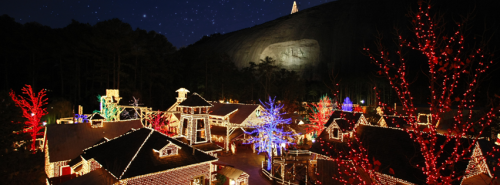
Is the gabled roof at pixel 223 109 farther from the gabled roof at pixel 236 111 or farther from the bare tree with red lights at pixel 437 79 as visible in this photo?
the bare tree with red lights at pixel 437 79

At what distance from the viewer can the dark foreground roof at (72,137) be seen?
50.0 feet

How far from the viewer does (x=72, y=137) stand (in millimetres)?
16094

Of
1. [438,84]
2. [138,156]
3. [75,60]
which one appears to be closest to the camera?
[438,84]

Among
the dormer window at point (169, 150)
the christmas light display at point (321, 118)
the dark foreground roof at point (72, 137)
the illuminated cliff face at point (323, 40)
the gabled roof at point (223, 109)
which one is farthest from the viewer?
the illuminated cliff face at point (323, 40)

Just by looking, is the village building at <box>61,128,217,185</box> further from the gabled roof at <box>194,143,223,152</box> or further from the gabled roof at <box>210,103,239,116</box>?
Result: the gabled roof at <box>210,103,239,116</box>

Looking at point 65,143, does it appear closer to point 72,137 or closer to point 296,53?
point 72,137

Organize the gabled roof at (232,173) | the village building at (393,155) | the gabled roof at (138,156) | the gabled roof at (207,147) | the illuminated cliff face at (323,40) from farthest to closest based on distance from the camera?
the illuminated cliff face at (323,40), the gabled roof at (207,147), the gabled roof at (232,173), the gabled roof at (138,156), the village building at (393,155)

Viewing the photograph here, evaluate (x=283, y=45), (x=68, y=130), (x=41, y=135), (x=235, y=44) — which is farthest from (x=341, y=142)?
(x=235, y=44)

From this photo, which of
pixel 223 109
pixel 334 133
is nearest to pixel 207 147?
pixel 334 133

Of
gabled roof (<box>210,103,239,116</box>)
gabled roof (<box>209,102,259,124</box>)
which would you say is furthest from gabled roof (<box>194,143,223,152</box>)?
gabled roof (<box>210,103,239,116</box>)

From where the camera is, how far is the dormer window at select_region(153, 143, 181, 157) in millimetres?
12328

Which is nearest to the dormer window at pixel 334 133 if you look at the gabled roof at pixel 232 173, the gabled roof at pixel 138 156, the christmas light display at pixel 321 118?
the gabled roof at pixel 232 173

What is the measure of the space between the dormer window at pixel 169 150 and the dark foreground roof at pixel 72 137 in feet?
22.9

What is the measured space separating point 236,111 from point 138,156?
47.5 feet
